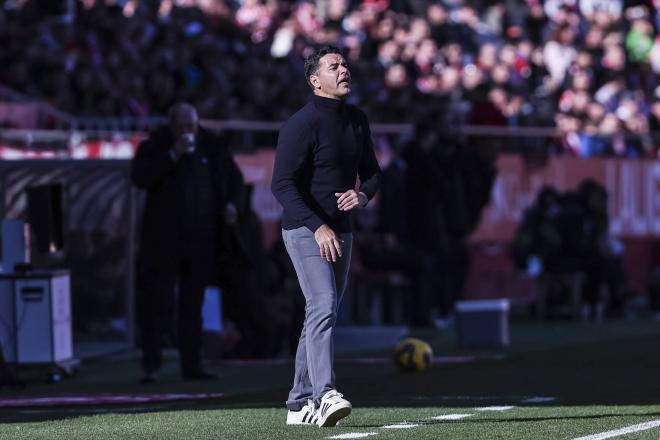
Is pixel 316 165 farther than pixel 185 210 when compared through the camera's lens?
No

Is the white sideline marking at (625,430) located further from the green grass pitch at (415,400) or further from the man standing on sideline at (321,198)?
the man standing on sideline at (321,198)

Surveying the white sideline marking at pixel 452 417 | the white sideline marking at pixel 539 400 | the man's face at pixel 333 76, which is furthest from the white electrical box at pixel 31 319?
the man's face at pixel 333 76

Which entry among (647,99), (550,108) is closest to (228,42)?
(550,108)

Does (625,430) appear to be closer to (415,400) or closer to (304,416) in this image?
(304,416)

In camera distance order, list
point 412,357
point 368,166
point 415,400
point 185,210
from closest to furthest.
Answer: point 368,166, point 415,400, point 185,210, point 412,357

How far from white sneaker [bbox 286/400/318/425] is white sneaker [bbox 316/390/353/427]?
0.30 m

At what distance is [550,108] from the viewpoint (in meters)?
30.2

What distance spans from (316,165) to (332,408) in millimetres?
1328

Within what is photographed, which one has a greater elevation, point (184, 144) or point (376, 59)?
point (376, 59)

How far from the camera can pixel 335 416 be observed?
34.0 feet

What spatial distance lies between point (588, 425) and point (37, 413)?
144 inches

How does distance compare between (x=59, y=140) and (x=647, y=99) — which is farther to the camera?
(x=647, y=99)

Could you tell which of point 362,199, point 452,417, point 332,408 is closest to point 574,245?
point 452,417

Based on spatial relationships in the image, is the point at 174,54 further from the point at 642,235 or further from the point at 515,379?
the point at 515,379
